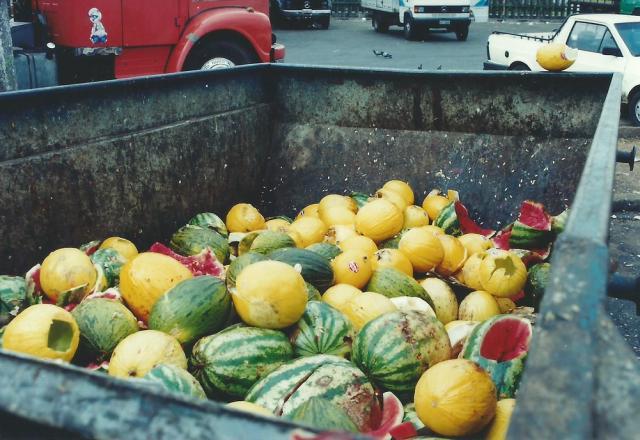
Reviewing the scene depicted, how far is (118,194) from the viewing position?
3.71m

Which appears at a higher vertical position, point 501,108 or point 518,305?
point 501,108

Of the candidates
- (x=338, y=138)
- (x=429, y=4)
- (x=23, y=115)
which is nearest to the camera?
(x=23, y=115)

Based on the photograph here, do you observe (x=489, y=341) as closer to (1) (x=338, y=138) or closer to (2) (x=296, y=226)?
(2) (x=296, y=226)

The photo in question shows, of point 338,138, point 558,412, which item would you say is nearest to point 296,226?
point 338,138

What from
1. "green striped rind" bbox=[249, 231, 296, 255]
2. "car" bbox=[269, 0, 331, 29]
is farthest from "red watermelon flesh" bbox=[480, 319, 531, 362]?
"car" bbox=[269, 0, 331, 29]

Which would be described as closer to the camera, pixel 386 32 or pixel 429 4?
pixel 429 4

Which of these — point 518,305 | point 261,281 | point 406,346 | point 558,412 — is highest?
point 558,412

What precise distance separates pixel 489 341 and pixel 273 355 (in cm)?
79

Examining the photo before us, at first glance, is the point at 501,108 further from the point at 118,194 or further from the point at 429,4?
the point at 429,4

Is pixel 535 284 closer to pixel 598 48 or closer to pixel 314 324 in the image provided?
pixel 314 324

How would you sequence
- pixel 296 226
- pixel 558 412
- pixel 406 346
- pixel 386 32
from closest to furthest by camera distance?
pixel 558 412, pixel 406 346, pixel 296 226, pixel 386 32

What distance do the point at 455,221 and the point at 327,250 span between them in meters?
0.97

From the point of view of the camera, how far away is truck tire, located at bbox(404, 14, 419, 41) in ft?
75.7

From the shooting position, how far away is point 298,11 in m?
25.1
